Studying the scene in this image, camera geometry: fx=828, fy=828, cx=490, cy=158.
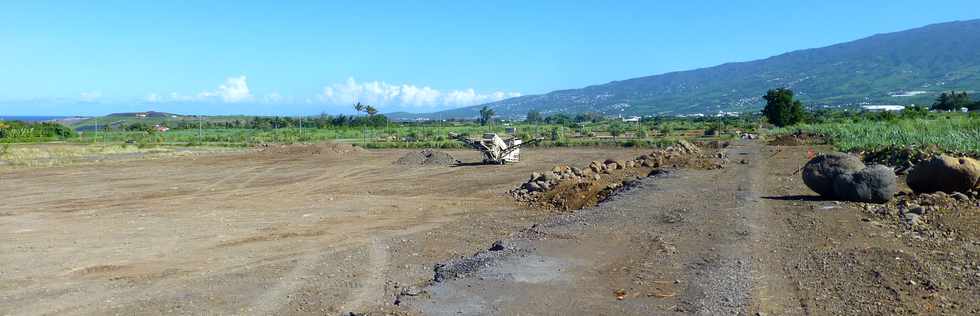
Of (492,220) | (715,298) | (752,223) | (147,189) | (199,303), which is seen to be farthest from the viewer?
(147,189)

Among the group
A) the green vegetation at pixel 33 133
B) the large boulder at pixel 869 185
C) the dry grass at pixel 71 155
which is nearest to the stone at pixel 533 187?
the large boulder at pixel 869 185

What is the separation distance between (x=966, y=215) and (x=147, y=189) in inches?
855

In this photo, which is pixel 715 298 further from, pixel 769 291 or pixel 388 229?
pixel 388 229

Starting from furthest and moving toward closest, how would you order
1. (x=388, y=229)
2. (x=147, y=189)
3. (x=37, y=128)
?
(x=37, y=128) < (x=147, y=189) < (x=388, y=229)

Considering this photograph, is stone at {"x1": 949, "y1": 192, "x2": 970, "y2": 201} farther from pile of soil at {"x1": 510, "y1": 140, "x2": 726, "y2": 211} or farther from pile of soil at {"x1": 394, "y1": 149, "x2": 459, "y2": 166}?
pile of soil at {"x1": 394, "y1": 149, "x2": 459, "y2": 166}

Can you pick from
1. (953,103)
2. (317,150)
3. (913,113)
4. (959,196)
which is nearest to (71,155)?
(317,150)

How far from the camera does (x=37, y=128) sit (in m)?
66.1

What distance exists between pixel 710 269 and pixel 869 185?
7.13 meters

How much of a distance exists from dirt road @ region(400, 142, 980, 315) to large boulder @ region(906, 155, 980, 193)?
249 cm

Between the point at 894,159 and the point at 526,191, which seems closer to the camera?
Result: the point at 526,191

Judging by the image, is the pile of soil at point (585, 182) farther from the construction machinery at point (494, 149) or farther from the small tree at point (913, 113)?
the small tree at point (913, 113)

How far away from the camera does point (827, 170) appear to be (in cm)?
1555

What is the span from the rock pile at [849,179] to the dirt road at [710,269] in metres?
0.79

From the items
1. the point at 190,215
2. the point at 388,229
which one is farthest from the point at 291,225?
the point at 190,215
